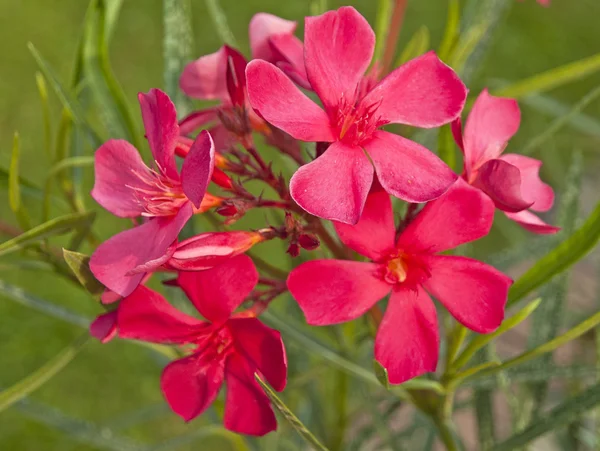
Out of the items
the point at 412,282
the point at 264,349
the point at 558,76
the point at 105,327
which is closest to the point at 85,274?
the point at 105,327

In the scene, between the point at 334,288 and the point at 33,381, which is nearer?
the point at 334,288

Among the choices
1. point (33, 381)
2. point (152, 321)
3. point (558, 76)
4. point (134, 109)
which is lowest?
point (134, 109)

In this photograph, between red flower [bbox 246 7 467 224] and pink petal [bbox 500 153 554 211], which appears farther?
pink petal [bbox 500 153 554 211]

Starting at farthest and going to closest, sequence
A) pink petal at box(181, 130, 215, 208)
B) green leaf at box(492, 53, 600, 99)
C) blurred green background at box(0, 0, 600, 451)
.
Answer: blurred green background at box(0, 0, 600, 451), green leaf at box(492, 53, 600, 99), pink petal at box(181, 130, 215, 208)

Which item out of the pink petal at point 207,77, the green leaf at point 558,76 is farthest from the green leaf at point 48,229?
the green leaf at point 558,76

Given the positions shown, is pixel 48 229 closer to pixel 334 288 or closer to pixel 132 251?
pixel 132 251

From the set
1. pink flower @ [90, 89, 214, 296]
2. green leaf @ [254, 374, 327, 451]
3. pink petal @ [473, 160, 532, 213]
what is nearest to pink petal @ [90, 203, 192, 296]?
pink flower @ [90, 89, 214, 296]

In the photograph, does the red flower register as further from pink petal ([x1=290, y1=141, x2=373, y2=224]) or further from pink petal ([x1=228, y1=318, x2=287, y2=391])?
pink petal ([x1=228, y1=318, x2=287, y2=391])

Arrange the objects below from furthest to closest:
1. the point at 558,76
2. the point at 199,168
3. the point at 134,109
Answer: the point at 134,109 < the point at 558,76 < the point at 199,168

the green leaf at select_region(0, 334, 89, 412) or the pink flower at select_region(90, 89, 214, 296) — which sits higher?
the pink flower at select_region(90, 89, 214, 296)
